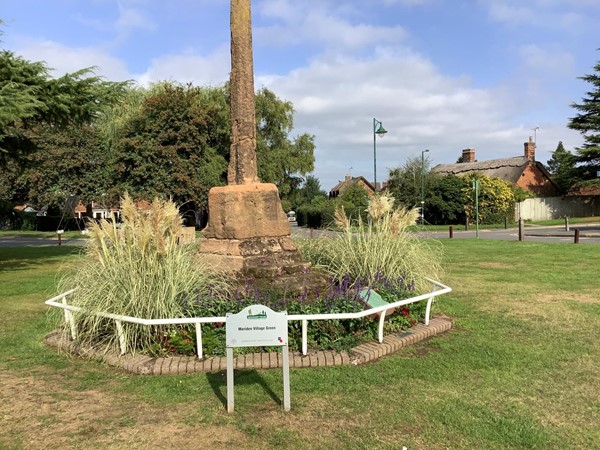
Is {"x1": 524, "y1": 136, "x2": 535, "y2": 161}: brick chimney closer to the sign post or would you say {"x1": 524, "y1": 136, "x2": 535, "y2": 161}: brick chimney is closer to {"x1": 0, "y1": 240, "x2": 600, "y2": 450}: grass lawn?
{"x1": 0, "y1": 240, "x2": 600, "y2": 450}: grass lawn

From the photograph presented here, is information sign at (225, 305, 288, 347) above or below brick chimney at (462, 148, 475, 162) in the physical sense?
below

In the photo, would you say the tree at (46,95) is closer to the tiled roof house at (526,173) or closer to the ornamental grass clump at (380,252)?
the ornamental grass clump at (380,252)

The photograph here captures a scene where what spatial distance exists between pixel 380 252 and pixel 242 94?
2.76 m

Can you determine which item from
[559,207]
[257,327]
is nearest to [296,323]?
[257,327]

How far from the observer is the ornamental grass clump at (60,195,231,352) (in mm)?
4660

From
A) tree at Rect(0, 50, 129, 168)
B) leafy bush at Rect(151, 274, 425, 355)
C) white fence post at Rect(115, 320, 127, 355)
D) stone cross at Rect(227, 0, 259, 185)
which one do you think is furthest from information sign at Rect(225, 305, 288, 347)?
tree at Rect(0, 50, 129, 168)

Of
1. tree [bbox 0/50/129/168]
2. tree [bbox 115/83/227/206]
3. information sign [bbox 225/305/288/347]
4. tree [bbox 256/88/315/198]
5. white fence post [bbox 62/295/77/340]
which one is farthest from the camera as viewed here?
tree [bbox 256/88/315/198]

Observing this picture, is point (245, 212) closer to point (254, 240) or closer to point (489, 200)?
point (254, 240)

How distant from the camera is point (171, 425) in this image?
10.8 ft

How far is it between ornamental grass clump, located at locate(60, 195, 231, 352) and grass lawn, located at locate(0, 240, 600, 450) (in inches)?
16.7

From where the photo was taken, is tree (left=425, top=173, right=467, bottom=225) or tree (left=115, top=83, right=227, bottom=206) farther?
tree (left=425, top=173, right=467, bottom=225)

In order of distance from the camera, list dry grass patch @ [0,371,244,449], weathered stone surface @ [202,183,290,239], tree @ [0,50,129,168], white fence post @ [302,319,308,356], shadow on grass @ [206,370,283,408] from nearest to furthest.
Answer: dry grass patch @ [0,371,244,449] < shadow on grass @ [206,370,283,408] < white fence post @ [302,319,308,356] < weathered stone surface @ [202,183,290,239] < tree @ [0,50,129,168]

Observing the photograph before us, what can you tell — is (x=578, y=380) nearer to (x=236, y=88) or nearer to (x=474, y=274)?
(x=236, y=88)

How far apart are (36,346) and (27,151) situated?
34.8 feet
